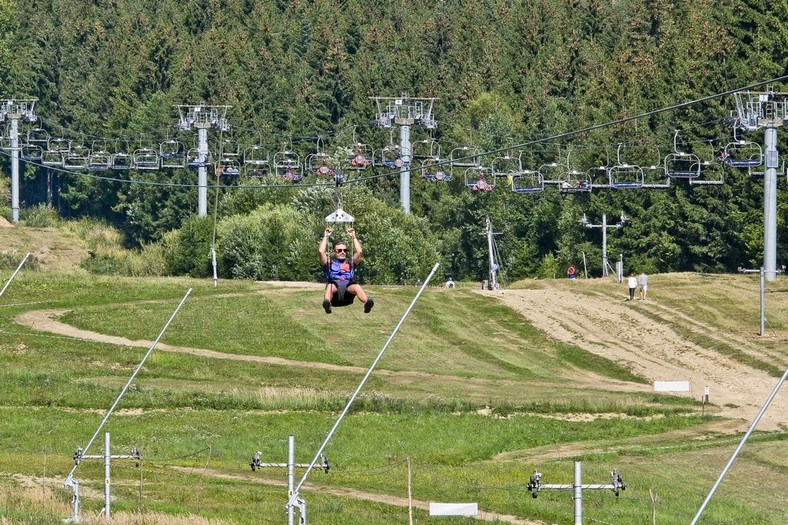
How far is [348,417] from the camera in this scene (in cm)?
6644

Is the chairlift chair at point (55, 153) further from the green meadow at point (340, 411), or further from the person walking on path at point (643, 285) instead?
the person walking on path at point (643, 285)

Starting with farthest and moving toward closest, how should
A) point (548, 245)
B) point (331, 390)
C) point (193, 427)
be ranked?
1. point (548, 245)
2. point (331, 390)
3. point (193, 427)

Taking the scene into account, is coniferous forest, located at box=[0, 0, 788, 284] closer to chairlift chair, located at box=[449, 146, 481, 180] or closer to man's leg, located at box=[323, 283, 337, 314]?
chairlift chair, located at box=[449, 146, 481, 180]

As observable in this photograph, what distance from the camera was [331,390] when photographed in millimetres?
74000

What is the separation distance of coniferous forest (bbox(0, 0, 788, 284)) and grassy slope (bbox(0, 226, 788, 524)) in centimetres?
753

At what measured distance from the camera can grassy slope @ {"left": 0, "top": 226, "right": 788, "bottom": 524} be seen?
5075 centimetres

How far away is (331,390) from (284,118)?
110566mm

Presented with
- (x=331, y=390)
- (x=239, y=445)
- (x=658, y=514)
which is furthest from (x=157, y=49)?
(x=658, y=514)

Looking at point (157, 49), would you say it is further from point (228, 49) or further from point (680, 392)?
point (680, 392)

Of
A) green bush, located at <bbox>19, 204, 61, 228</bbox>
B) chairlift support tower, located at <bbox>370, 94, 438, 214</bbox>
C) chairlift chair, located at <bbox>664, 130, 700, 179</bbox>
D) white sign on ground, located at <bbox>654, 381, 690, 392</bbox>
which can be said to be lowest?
white sign on ground, located at <bbox>654, 381, 690, 392</bbox>

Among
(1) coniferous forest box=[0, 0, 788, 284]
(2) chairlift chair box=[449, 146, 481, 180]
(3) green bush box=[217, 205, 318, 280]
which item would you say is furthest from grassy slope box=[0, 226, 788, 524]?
(2) chairlift chair box=[449, 146, 481, 180]

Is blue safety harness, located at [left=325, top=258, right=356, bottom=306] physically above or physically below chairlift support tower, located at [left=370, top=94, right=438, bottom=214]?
below

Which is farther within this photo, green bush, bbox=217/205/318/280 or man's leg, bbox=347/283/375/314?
green bush, bbox=217/205/318/280

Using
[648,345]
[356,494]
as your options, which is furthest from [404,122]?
[356,494]
